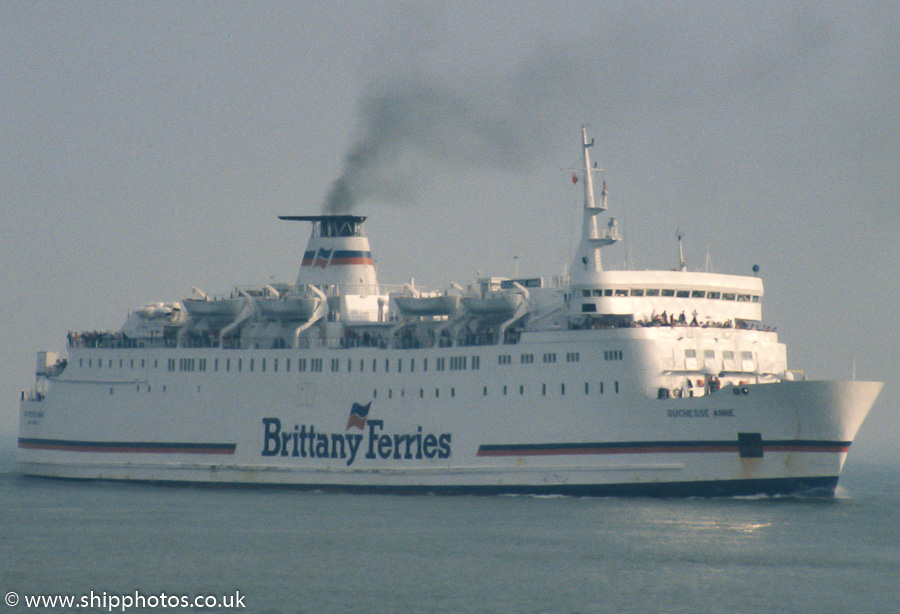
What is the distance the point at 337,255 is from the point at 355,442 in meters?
8.68

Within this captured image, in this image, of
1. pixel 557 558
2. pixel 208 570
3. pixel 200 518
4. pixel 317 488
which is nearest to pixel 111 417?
pixel 317 488

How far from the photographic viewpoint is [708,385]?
3959 centimetres

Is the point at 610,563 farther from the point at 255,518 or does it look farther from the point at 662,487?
the point at 255,518

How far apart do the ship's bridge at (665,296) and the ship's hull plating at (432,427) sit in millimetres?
1863

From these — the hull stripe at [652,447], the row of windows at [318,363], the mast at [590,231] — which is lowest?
the hull stripe at [652,447]

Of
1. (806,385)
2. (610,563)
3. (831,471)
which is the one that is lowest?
(610,563)

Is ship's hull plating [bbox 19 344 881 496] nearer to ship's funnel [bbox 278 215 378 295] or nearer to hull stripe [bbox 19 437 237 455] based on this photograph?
hull stripe [bbox 19 437 237 455]

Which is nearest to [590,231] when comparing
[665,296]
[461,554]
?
[665,296]

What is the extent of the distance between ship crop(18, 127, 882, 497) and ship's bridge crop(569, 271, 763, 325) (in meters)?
0.06

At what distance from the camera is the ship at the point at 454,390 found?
38.4 m

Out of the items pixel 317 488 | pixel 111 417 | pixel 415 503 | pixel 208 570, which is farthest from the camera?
pixel 111 417

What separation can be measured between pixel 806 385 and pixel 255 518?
52.3ft

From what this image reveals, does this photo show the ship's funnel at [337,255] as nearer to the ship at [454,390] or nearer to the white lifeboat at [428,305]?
the ship at [454,390]

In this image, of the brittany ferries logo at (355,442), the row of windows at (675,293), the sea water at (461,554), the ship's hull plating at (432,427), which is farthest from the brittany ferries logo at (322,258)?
the row of windows at (675,293)
